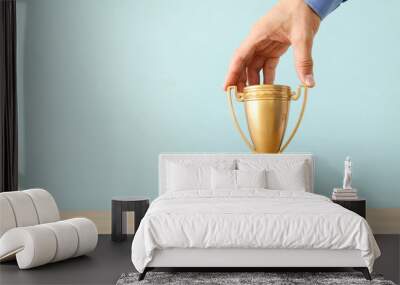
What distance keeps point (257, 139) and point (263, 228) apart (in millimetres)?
745

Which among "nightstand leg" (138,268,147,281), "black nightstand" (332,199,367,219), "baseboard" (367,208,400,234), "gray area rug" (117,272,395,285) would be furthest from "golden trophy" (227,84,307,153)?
"baseboard" (367,208,400,234)

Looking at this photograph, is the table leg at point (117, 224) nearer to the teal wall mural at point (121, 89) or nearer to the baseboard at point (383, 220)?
the teal wall mural at point (121, 89)

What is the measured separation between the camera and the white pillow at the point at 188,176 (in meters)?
5.14

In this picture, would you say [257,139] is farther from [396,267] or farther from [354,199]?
[354,199]

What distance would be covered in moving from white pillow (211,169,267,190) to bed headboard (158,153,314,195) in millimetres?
355

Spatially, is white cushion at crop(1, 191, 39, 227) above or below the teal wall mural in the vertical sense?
below

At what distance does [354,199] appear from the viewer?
538 cm

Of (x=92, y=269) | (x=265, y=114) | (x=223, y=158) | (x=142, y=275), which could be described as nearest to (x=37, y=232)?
(x=92, y=269)

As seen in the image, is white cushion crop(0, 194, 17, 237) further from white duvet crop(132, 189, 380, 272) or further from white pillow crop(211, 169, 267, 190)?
white pillow crop(211, 169, 267, 190)

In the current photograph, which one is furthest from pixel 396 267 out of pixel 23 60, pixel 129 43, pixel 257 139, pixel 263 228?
pixel 23 60

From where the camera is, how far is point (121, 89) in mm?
5879

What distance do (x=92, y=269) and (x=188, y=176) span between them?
1403mm

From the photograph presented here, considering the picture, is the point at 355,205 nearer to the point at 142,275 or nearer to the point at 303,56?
the point at 142,275

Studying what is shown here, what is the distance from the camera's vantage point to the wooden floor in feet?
12.3
